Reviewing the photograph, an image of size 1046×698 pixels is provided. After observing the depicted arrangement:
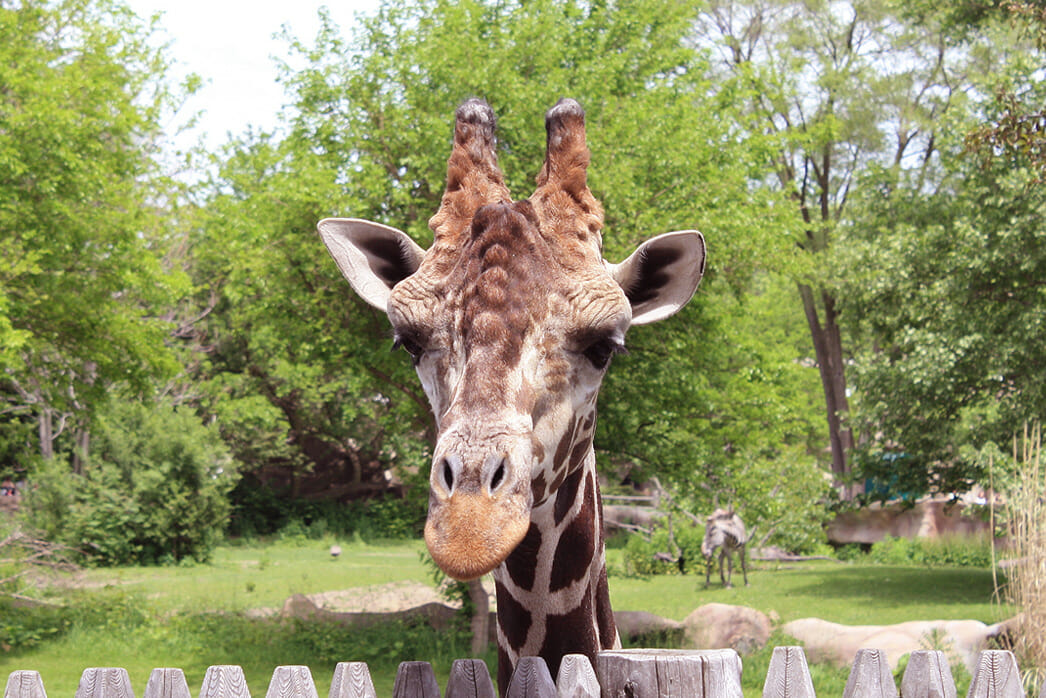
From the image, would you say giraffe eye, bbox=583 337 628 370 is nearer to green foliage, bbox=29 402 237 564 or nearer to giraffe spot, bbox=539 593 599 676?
giraffe spot, bbox=539 593 599 676

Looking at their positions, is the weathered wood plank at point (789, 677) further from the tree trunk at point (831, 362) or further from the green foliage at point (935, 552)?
the tree trunk at point (831, 362)

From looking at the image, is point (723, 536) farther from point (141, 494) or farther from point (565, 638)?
point (565, 638)

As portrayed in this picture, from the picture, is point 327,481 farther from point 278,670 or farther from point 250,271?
point 278,670

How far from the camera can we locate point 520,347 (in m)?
2.48

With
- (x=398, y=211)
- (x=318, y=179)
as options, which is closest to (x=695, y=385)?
(x=398, y=211)

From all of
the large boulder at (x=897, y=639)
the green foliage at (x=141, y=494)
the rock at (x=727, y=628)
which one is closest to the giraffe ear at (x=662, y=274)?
the large boulder at (x=897, y=639)

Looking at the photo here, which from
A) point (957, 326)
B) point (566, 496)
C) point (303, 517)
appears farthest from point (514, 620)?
point (303, 517)

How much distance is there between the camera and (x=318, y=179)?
38.4 feet

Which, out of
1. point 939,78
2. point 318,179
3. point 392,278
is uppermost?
point 939,78

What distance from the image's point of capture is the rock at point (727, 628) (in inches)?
499

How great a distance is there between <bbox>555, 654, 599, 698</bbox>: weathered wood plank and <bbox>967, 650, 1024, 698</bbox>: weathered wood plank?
112 centimetres

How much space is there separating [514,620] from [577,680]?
2.53 ft

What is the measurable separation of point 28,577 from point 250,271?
6594 millimetres

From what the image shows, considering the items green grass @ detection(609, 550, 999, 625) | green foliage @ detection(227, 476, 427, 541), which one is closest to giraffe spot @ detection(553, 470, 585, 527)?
green grass @ detection(609, 550, 999, 625)
